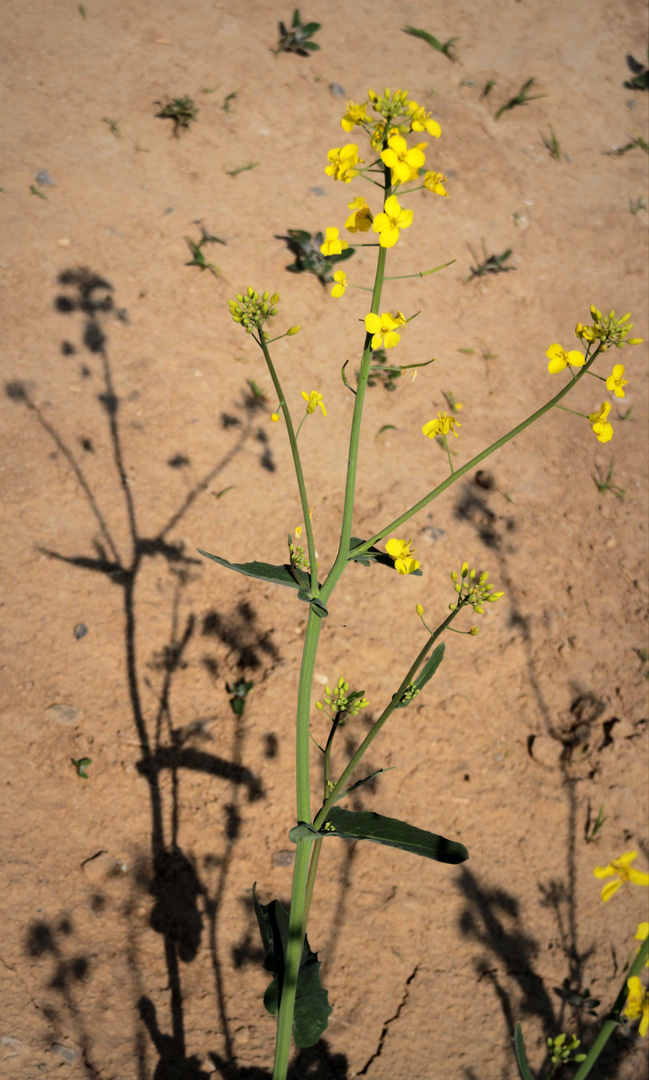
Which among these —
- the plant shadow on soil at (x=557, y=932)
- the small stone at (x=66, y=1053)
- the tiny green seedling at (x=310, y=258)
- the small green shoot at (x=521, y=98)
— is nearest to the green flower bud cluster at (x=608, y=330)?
the plant shadow on soil at (x=557, y=932)

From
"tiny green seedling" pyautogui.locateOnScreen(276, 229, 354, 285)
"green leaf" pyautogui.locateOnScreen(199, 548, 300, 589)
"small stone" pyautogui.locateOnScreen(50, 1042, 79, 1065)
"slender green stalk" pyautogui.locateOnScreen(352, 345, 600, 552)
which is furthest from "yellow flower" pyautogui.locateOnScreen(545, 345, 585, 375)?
"tiny green seedling" pyautogui.locateOnScreen(276, 229, 354, 285)

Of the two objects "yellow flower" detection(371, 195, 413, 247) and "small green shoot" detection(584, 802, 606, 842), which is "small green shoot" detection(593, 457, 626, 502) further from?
"yellow flower" detection(371, 195, 413, 247)

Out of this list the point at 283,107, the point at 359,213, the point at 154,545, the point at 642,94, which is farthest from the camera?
the point at 642,94

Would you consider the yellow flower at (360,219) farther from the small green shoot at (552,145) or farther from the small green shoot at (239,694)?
the small green shoot at (552,145)

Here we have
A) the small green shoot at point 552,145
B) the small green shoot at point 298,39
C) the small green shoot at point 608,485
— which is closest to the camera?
the small green shoot at point 608,485

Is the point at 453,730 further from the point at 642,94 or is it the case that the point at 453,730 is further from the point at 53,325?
the point at 642,94

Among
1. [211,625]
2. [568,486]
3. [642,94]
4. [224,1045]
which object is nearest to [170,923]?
[224,1045]
